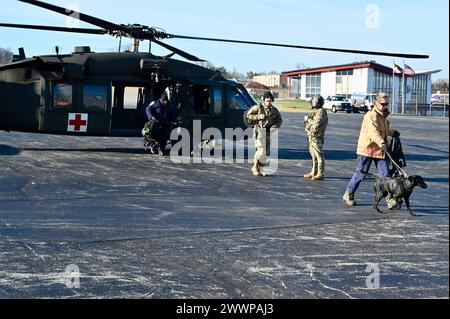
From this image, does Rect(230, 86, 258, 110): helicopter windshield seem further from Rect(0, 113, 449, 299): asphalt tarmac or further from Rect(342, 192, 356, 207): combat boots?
Rect(342, 192, 356, 207): combat boots

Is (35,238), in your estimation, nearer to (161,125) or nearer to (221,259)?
(221,259)

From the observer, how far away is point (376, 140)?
31.9 feet

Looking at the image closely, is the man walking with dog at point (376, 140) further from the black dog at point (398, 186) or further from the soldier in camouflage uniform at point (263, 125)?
the soldier in camouflage uniform at point (263, 125)

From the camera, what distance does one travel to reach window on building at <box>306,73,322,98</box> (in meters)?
89.4

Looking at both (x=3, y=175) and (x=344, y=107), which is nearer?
(x=3, y=175)

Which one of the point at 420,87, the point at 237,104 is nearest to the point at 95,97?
the point at 237,104

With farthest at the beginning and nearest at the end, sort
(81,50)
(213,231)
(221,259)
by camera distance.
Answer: (81,50)
(213,231)
(221,259)

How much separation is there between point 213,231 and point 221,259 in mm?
1448

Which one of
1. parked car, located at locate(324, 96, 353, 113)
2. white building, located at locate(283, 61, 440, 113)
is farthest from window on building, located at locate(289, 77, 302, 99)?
parked car, located at locate(324, 96, 353, 113)

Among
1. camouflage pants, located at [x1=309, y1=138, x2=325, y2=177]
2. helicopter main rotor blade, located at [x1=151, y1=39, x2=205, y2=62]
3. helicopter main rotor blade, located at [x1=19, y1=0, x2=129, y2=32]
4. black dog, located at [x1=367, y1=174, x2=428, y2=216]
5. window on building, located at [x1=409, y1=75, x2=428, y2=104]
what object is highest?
window on building, located at [x1=409, y1=75, x2=428, y2=104]

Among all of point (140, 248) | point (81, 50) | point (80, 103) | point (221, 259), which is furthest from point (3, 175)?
point (221, 259)

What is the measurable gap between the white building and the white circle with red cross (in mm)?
62831

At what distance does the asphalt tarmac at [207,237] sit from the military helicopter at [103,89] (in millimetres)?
2685

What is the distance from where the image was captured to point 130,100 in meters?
18.2
